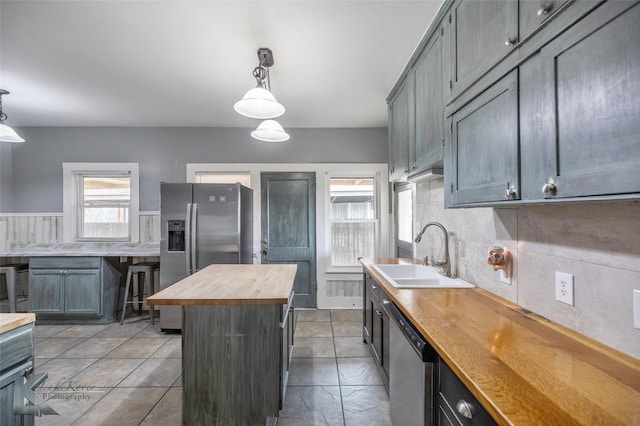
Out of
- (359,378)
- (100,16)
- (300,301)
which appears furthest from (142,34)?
(300,301)

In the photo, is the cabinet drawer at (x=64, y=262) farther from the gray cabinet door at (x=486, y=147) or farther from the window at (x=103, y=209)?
the gray cabinet door at (x=486, y=147)

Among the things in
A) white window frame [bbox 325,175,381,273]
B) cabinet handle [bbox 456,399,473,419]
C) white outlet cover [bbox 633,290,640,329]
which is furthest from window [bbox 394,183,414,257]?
cabinet handle [bbox 456,399,473,419]

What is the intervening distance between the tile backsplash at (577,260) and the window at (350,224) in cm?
236

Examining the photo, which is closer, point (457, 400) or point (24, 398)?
point (457, 400)

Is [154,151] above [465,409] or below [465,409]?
above

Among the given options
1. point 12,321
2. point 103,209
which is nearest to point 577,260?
point 12,321

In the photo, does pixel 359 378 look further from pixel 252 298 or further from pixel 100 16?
pixel 100 16

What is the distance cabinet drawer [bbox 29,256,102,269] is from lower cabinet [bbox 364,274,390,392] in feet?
10.9

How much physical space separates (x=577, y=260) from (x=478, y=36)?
1.07m

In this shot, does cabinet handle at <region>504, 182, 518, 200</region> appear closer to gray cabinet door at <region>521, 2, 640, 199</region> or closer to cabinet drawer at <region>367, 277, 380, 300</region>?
gray cabinet door at <region>521, 2, 640, 199</region>

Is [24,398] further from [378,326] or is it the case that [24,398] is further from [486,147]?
[486,147]

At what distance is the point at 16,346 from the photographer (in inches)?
47.6

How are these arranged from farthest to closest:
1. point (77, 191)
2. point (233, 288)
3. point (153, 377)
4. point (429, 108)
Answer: point (77, 191), point (153, 377), point (429, 108), point (233, 288)

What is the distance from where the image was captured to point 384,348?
214 centimetres
